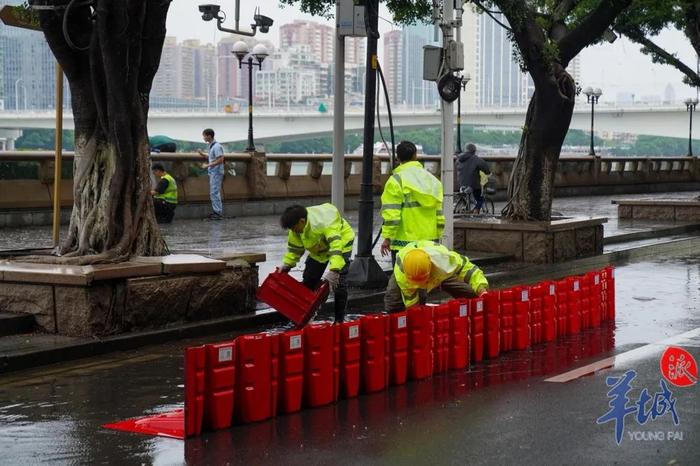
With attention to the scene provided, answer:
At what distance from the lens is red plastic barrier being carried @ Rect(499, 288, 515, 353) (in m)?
10.6

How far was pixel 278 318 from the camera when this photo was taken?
12680 mm

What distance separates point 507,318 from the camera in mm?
10625

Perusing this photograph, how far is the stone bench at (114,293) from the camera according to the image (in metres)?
10.8

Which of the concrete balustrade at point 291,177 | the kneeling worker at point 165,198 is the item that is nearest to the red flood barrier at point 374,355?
the concrete balustrade at point 291,177

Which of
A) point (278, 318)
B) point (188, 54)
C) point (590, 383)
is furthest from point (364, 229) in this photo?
point (188, 54)

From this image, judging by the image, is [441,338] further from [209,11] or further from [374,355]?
[209,11]

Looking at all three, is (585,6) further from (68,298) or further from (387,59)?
(387,59)

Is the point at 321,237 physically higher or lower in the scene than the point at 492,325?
higher

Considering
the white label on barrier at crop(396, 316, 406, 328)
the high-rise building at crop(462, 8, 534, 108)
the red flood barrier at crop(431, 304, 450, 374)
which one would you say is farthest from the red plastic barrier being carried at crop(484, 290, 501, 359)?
the high-rise building at crop(462, 8, 534, 108)

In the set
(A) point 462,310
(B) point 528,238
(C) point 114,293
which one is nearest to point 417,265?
(A) point 462,310

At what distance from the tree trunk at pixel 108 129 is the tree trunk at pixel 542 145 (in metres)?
8.97

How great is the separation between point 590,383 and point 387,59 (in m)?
76.5

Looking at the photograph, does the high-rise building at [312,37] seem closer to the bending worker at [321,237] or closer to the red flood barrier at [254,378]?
the bending worker at [321,237]

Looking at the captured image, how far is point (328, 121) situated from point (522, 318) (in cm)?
7084
